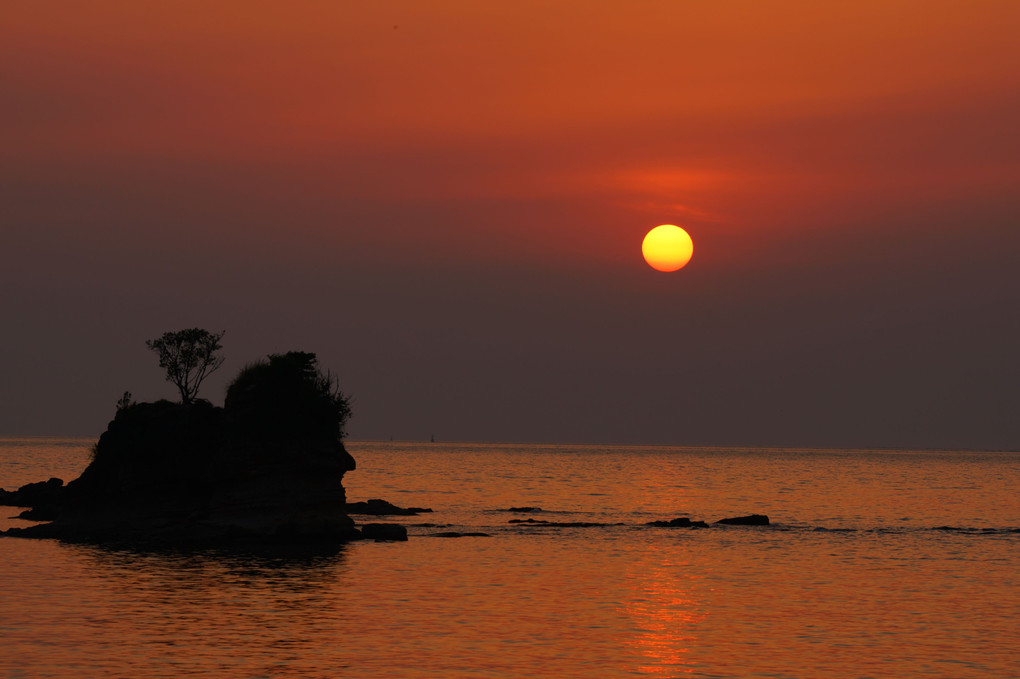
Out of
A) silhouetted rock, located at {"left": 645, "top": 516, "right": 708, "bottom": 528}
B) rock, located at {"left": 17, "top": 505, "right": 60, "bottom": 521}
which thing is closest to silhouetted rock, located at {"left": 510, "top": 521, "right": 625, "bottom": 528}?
silhouetted rock, located at {"left": 645, "top": 516, "right": 708, "bottom": 528}

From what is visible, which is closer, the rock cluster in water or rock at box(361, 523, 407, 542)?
the rock cluster in water

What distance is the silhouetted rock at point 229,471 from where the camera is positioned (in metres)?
75.1

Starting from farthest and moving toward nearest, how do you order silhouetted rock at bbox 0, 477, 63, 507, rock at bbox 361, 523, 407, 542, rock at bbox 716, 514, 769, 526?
silhouetted rock at bbox 0, 477, 63, 507
rock at bbox 716, 514, 769, 526
rock at bbox 361, 523, 407, 542

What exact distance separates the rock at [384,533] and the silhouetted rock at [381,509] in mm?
25773

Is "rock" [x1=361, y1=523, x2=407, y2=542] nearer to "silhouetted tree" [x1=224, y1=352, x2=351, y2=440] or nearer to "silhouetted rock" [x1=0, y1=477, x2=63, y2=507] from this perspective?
"silhouetted tree" [x1=224, y1=352, x2=351, y2=440]

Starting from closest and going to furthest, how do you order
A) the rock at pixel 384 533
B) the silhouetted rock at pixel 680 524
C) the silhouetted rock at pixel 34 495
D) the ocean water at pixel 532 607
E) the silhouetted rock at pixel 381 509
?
the ocean water at pixel 532 607, the rock at pixel 384 533, the silhouetted rock at pixel 680 524, the silhouetted rock at pixel 381 509, the silhouetted rock at pixel 34 495

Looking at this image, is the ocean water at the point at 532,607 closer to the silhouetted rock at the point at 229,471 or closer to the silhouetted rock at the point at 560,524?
the silhouetted rock at the point at 560,524

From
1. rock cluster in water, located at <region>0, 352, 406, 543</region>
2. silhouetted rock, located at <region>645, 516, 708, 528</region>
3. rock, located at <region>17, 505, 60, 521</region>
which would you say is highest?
rock cluster in water, located at <region>0, 352, 406, 543</region>

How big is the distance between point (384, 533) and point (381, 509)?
29.4 metres

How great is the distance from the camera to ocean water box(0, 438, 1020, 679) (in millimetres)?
36438

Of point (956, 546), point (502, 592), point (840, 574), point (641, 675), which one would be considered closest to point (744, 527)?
point (956, 546)

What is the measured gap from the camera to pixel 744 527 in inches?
3839

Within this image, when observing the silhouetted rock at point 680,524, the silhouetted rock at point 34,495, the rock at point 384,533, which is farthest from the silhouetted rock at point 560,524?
the silhouetted rock at point 34,495

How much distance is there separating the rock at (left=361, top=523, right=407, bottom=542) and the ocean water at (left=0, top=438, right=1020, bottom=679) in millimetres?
1905
